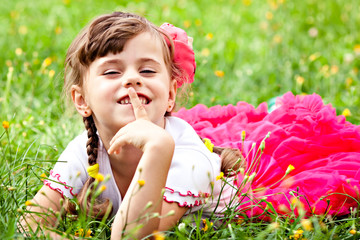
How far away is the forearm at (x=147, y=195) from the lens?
1.73m

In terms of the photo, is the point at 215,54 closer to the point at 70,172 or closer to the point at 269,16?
the point at 269,16

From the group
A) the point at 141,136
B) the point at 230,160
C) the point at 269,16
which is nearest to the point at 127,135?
the point at 141,136

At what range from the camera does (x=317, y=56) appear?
406 cm

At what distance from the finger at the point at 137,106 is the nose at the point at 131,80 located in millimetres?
47

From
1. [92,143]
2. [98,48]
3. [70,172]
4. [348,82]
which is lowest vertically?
[348,82]

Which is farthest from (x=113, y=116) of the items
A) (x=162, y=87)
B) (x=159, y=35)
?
(x=159, y=35)

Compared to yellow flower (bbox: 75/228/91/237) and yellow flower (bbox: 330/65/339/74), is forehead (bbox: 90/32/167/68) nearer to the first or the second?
yellow flower (bbox: 75/228/91/237)

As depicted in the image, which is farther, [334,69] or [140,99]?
[334,69]

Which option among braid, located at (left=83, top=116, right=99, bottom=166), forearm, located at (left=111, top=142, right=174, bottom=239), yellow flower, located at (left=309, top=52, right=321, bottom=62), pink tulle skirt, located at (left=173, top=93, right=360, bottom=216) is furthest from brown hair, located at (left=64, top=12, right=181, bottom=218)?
yellow flower, located at (left=309, top=52, right=321, bottom=62)

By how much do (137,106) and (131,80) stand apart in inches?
4.2

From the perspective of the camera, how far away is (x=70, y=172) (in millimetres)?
2045

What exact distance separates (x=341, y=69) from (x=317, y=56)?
0.70ft

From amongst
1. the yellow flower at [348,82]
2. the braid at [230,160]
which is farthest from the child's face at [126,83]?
the yellow flower at [348,82]

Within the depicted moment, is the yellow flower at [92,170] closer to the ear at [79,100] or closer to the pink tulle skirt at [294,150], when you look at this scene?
the ear at [79,100]
